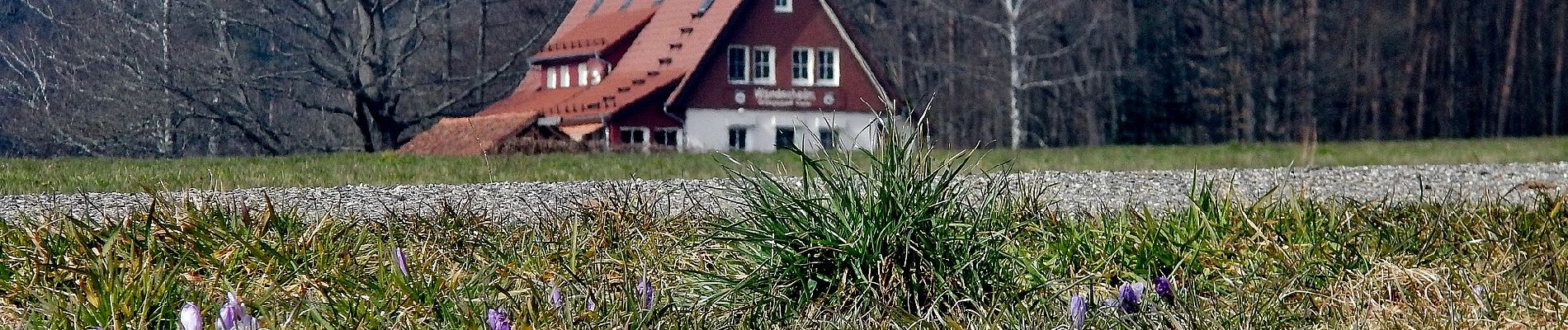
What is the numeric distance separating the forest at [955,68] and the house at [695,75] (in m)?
0.78

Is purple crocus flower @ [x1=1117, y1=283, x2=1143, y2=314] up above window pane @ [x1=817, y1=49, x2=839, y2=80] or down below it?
below

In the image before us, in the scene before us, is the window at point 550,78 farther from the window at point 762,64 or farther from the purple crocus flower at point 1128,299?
the purple crocus flower at point 1128,299

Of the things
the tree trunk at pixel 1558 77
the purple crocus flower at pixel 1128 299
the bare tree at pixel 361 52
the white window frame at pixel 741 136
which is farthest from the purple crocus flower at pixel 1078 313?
the tree trunk at pixel 1558 77

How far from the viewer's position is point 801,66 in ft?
84.1

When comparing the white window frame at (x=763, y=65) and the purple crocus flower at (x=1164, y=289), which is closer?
the purple crocus flower at (x=1164, y=289)

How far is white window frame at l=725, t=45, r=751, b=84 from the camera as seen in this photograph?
Result: 80.5 ft

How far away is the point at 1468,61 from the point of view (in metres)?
43.7

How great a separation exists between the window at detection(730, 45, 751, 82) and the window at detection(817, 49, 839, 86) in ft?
4.61

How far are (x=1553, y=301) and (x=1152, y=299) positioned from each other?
41.2 inches

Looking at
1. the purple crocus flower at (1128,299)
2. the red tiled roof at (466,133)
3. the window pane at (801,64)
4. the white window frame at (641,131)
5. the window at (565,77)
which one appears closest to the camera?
the purple crocus flower at (1128,299)

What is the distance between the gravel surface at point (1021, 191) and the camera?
6418 mm

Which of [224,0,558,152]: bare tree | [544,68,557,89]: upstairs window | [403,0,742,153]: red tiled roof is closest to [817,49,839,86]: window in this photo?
[403,0,742,153]: red tiled roof

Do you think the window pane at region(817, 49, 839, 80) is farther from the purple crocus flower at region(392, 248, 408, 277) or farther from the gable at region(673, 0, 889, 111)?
the purple crocus flower at region(392, 248, 408, 277)

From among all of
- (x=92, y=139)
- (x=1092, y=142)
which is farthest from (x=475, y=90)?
(x=1092, y=142)
